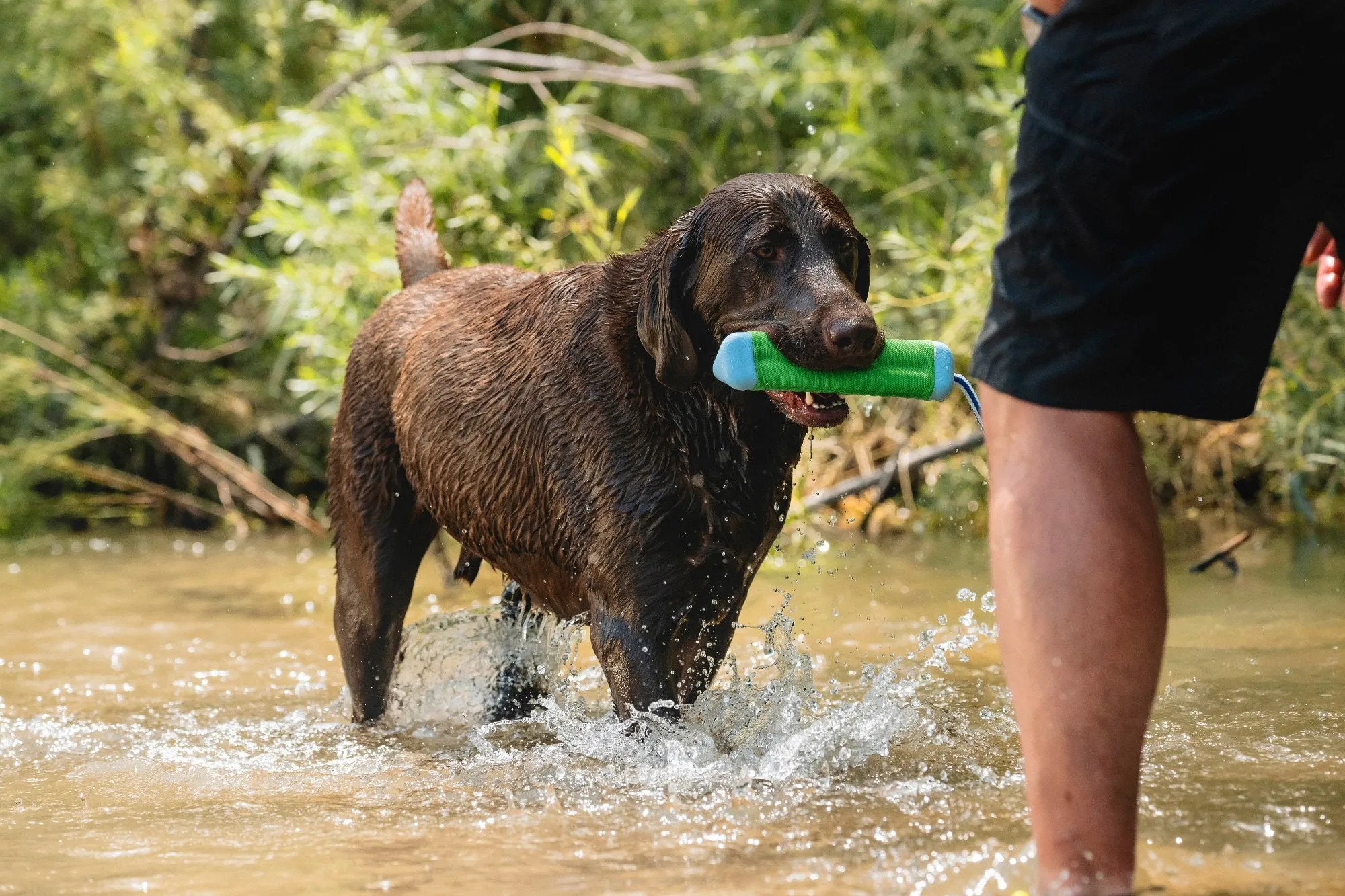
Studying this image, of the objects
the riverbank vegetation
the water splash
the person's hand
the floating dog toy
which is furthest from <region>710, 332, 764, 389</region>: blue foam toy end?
the riverbank vegetation

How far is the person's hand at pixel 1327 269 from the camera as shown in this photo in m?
2.32

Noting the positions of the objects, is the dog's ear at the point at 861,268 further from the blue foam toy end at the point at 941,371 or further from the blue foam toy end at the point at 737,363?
the blue foam toy end at the point at 737,363

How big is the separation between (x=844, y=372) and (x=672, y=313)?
42cm

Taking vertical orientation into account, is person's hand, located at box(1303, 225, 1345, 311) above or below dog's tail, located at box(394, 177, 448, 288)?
below

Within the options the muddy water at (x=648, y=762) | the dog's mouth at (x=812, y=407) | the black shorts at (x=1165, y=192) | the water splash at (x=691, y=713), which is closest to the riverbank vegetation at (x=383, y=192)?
the muddy water at (x=648, y=762)

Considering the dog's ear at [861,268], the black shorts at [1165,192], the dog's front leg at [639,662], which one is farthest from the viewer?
the dog's ear at [861,268]

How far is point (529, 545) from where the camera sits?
12.0ft

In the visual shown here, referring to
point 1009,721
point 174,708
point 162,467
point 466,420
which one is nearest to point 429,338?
point 466,420

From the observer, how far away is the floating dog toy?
119 inches

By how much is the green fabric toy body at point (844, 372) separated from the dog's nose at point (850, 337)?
56 mm

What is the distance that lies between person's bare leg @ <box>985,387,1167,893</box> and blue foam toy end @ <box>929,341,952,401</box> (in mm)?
1164

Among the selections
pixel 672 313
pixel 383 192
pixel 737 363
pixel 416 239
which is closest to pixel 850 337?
pixel 737 363

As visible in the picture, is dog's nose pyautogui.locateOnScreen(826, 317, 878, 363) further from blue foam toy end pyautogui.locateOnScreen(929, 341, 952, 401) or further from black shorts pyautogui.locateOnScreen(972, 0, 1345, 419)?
black shorts pyautogui.locateOnScreen(972, 0, 1345, 419)

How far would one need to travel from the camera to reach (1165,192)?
1902 mm
